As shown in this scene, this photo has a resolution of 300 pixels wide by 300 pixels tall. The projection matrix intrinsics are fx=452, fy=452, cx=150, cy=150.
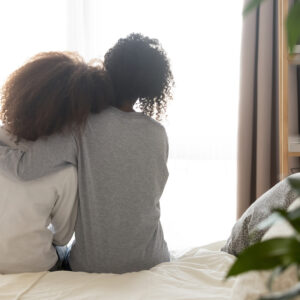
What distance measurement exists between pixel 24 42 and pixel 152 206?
1.92 metres

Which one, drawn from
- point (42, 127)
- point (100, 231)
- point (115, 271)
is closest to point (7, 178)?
point (42, 127)

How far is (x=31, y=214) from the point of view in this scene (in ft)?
4.28

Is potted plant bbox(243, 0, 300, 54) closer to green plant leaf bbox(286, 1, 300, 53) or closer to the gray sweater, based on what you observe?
green plant leaf bbox(286, 1, 300, 53)

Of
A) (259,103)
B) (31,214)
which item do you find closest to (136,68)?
(31,214)

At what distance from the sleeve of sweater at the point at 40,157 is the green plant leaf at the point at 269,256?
42.6 inches

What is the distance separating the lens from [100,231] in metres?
1.38

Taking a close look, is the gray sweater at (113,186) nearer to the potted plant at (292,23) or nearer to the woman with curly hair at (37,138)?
the woman with curly hair at (37,138)

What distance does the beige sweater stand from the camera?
4.25 ft

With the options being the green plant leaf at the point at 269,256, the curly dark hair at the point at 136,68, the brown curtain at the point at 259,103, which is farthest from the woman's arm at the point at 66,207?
the brown curtain at the point at 259,103

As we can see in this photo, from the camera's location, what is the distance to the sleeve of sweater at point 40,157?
1.29 meters

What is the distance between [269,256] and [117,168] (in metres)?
1.14

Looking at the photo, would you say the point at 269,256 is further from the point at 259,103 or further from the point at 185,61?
the point at 185,61

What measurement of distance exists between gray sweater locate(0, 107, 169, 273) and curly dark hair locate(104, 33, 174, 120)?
0.09m

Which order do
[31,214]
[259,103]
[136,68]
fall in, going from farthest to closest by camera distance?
1. [259,103]
2. [136,68]
3. [31,214]
